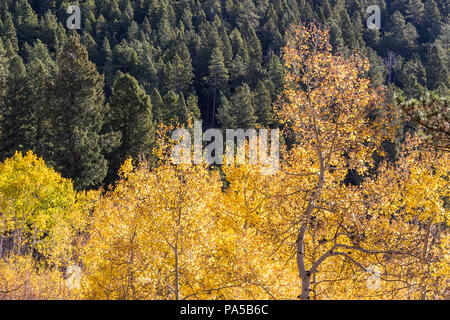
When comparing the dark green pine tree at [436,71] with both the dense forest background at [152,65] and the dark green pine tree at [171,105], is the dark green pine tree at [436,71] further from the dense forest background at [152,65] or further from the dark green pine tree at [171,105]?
the dark green pine tree at [171,105]

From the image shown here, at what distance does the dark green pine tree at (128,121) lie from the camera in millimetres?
38500

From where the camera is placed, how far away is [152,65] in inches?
3110

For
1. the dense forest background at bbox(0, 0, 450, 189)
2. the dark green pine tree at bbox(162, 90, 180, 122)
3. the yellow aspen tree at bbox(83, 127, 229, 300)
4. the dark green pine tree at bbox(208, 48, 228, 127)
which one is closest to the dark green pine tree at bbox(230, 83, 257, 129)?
the dense forest background at bbox(0, 0, 450, 189)

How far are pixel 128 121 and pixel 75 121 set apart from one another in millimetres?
5801

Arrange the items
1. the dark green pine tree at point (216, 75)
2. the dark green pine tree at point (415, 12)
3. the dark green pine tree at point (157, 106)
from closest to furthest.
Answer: the dark green pine tree at point (157, 106) < the dark green pine tree at point (216, 75) < the dark green pine tree at point (415, 12)

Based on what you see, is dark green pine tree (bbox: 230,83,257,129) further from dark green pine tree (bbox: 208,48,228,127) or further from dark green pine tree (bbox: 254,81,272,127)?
dark green pine tree (bbox: 208,48,228,127)

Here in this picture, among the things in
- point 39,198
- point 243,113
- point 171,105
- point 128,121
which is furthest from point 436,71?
point 39,198

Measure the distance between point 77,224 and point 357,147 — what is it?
19768 millimetres

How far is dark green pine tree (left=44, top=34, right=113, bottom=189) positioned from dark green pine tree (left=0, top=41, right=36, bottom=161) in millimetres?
5116

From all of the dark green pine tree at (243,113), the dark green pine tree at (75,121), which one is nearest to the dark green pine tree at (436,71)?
the dark green pine tree at (243,113)

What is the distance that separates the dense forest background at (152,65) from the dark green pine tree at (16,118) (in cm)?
9

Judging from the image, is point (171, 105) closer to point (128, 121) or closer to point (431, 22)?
point (128, 121)

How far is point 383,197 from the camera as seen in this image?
456 inches
